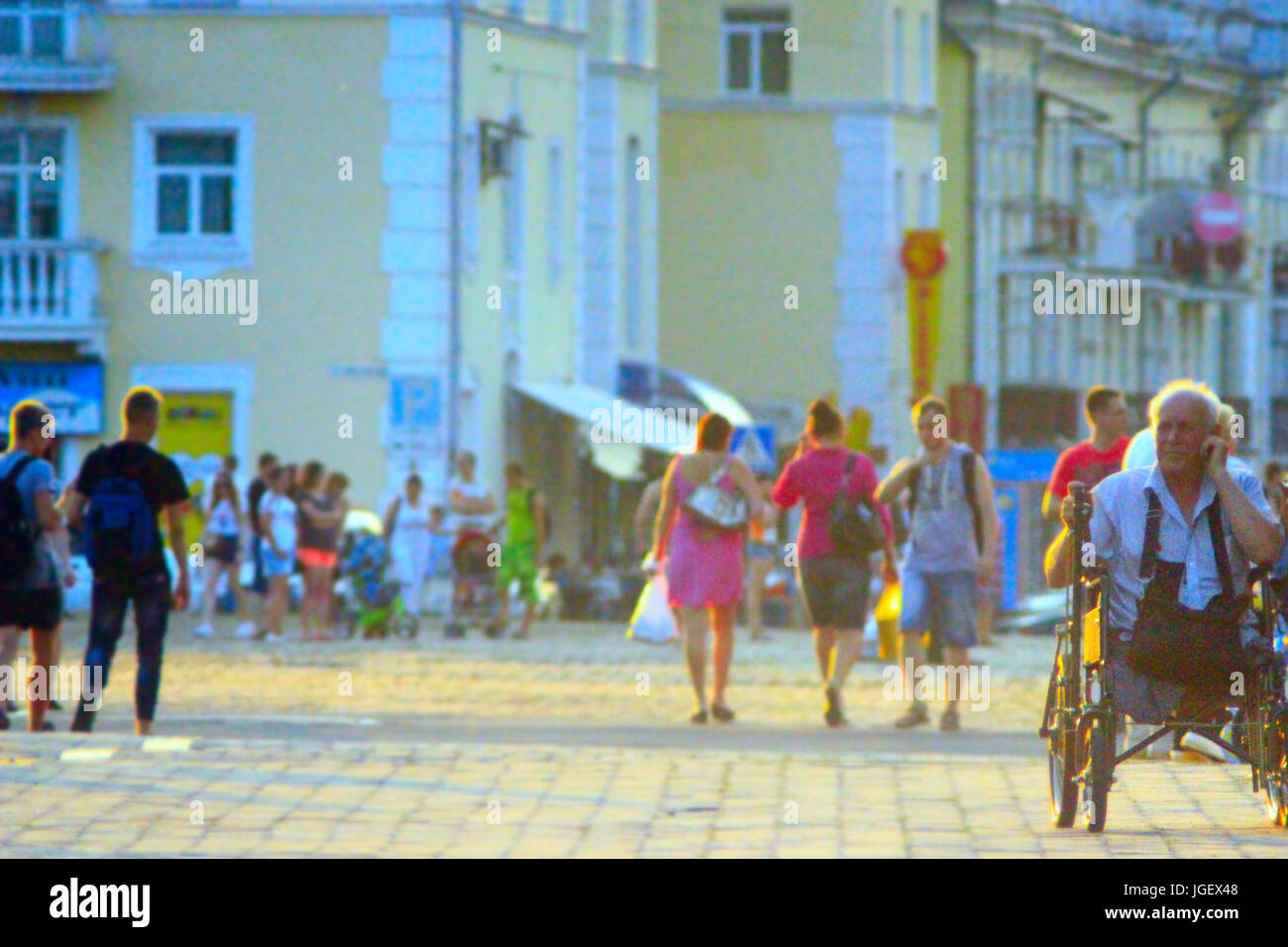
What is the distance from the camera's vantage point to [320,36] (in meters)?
37.0

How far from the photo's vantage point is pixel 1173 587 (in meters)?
10.1

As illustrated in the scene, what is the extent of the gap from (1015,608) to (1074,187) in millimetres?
25814

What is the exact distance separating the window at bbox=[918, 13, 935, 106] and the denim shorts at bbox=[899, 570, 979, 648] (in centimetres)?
3701

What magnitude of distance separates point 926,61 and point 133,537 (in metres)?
39.6

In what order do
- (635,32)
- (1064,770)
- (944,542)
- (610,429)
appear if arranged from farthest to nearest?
(635,32)
(610,429)
(944,542)
(1064,770)

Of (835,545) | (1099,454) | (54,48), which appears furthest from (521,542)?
(1099,454)

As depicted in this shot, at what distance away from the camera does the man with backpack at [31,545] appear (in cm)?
1576

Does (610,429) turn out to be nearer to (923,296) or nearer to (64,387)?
(64,387)

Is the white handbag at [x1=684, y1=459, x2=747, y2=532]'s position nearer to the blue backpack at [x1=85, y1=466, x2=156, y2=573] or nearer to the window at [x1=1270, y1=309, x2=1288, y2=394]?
the blue backpack at [x1=85, y1=466, x2=156, y2=573]

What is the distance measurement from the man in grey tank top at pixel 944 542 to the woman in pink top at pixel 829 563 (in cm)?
27

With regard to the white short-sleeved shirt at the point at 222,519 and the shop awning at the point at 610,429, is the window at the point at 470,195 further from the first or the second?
the white short-sleeved shirt at the point at 222,519

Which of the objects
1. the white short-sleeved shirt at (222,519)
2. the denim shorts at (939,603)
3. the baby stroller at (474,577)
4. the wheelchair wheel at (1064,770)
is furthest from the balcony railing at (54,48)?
the wheelchair wheel at (1064,770)
